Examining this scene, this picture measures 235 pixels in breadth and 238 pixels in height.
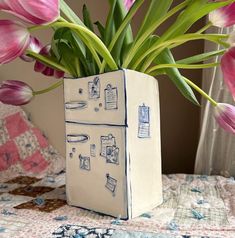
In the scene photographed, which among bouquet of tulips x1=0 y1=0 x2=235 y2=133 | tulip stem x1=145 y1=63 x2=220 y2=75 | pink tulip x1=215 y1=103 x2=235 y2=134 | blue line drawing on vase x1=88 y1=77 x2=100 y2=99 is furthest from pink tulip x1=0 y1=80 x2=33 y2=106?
pink tulip x1=215 y1=103 x2=235 y2=134

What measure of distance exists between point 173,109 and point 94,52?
67 cm

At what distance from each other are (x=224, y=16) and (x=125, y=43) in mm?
239

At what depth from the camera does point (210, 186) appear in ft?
2.96

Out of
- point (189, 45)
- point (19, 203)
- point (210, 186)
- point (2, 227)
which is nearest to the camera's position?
point (2, 227)

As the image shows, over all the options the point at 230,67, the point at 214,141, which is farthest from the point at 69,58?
the point at 214,141

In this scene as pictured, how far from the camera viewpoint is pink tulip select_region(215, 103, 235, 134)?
0.70m

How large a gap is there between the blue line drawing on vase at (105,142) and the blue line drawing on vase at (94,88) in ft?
0.29

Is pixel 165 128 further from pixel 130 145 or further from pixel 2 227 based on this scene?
pixel 2 227

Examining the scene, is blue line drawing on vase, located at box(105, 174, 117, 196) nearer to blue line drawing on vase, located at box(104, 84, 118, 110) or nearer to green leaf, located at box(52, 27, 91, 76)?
blue line drawing on vase, located at box(104, 84, 118, 110)

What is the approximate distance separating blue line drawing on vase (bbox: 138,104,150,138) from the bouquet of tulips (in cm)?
9

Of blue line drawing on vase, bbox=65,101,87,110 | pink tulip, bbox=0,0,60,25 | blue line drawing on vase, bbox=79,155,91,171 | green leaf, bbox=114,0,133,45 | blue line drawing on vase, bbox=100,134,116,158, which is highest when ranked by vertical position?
green leaf, bbox=114,0,133,45

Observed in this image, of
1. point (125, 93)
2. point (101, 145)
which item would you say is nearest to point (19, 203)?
point (101, 145)

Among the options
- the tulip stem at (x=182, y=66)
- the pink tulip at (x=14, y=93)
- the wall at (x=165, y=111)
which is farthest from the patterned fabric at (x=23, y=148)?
the tulip stem at (x=182, y=66)

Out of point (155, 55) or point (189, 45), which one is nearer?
point (155, 55)
